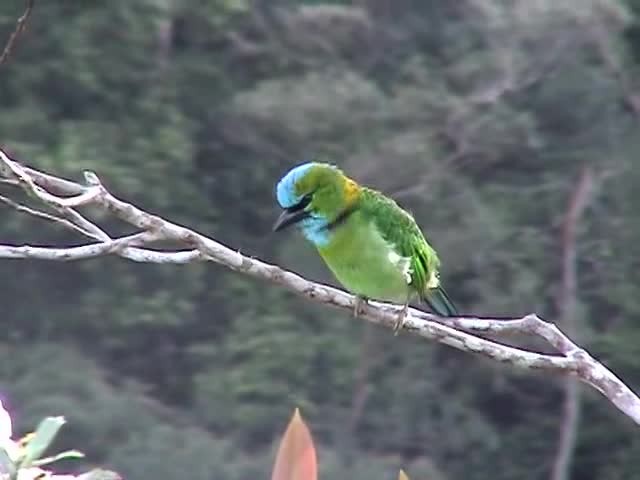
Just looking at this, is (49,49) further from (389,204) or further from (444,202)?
(389,204)

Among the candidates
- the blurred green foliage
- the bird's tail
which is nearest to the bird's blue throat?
the bird's tail

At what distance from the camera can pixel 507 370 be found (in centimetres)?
884

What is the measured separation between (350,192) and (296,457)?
1.07 m

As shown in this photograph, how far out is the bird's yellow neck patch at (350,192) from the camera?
2229 millimetres

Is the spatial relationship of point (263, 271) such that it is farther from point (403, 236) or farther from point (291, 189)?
point (403, 236)

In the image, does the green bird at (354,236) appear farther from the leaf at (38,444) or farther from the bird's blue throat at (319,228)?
the leaf at (38,444)

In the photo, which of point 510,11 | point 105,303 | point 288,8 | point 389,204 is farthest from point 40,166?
point 389,204

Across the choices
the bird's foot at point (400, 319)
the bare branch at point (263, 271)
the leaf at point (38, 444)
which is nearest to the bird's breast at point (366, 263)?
the bird's foot at point (400, 319)

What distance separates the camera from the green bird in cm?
218

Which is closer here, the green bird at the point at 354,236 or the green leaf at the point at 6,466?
the green leaf at the point at 6,466

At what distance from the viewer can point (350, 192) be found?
224 centimetres

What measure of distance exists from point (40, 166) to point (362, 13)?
1.98m

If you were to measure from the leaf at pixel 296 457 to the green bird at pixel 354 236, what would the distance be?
921 millimetres

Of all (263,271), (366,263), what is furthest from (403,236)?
(263,271)
